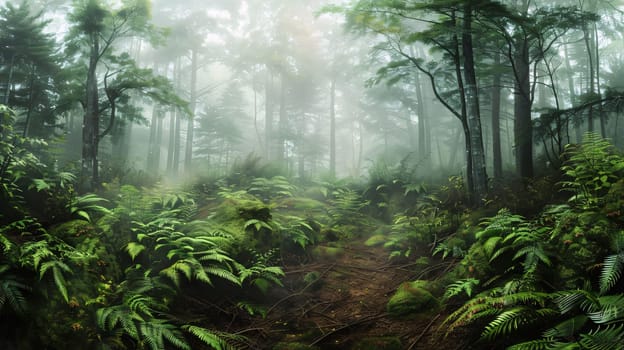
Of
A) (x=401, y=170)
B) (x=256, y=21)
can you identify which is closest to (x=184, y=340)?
(x=401, y=170)

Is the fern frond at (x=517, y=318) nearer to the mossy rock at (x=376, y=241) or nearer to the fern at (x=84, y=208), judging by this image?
the mossy rock at (x=376, y=241)

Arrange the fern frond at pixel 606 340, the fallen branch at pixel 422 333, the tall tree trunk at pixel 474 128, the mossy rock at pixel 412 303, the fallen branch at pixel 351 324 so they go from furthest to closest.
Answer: the tall tree trunk at pixel 474 128 < the mossy rock at pixel 412 303 < the fallen branch at pixel 351 324 < the fallen branch at pixel 422 333 < the fern frond at pixel 606 340

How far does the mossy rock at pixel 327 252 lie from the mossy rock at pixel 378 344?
10.2 ft

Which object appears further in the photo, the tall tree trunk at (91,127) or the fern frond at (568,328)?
the tall tree trunk at (91,127)

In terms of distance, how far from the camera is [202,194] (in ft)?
33.0

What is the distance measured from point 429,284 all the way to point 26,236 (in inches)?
233

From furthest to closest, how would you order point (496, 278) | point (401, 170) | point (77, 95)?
→ point (401, 170) → point (77, 95) → point (496, 278)

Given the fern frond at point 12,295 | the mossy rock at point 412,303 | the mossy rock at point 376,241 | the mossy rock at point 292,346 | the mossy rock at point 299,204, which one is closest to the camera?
the fern frond at point 12,295

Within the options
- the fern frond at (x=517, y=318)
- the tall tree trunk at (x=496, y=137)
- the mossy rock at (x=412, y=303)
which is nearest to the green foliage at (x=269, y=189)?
the mossy rock at (x=412, y=303)

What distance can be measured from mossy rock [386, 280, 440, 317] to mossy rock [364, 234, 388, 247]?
3130mm

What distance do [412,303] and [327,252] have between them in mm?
2865

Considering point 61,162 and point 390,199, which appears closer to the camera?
point 390,199

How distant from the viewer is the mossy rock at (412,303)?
13.6 feet

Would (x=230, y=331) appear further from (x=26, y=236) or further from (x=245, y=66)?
(x=245, y=66)
